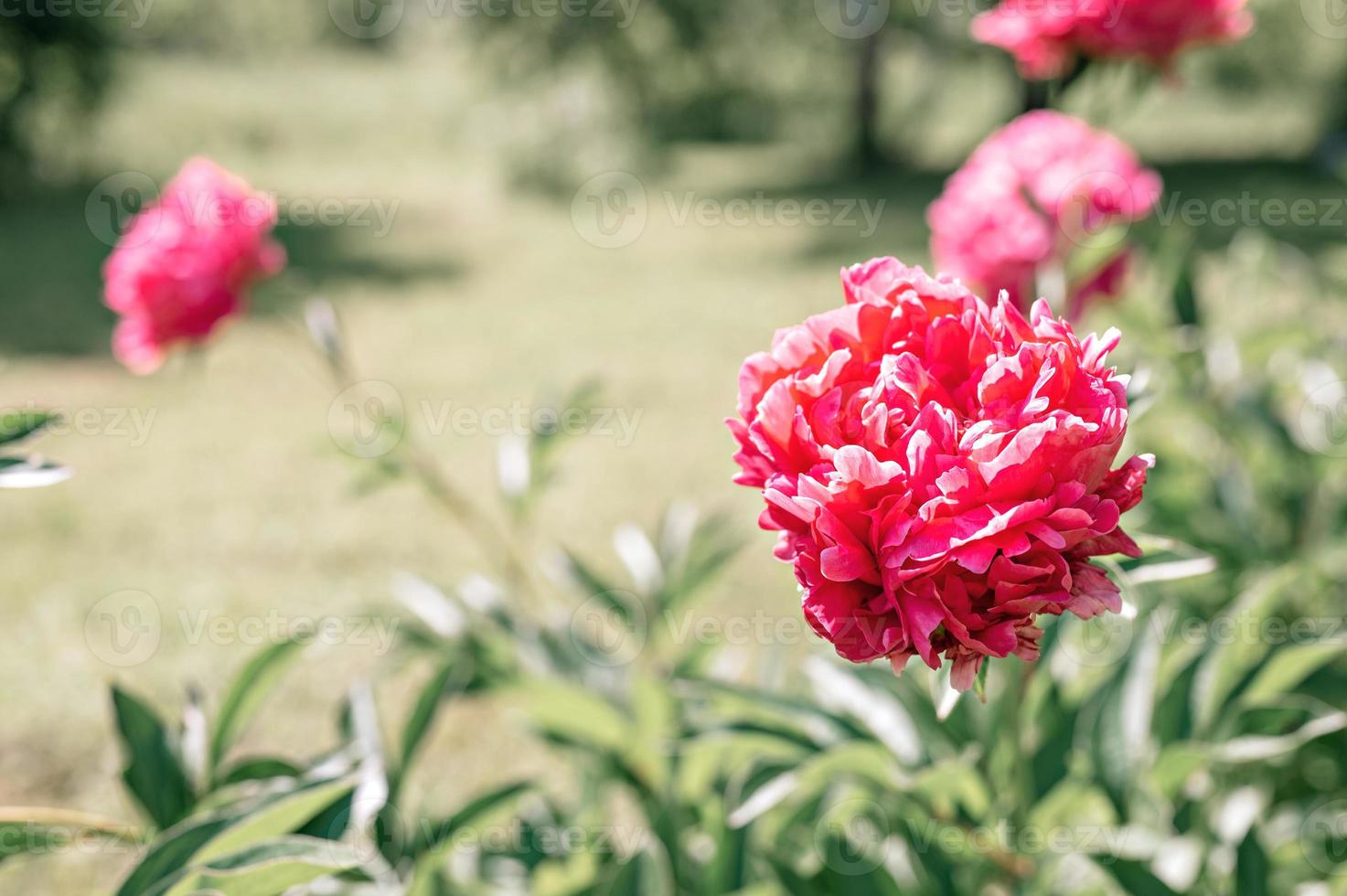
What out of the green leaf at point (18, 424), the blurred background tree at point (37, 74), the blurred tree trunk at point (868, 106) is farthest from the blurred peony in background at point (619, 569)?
the blurred tree trunk at point (868, 106)

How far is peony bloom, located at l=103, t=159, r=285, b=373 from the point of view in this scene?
1.78 m

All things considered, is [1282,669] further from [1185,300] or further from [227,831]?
[227,831]

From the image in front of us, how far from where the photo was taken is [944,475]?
582 mm

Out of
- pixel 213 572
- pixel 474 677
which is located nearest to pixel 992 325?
pixel 474 677

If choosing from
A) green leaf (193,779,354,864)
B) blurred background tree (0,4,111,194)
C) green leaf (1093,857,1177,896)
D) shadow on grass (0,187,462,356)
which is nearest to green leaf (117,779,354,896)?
green leaf (193,779,354,864)

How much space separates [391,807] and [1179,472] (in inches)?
44.8

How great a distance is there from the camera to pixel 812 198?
9430 millimetres

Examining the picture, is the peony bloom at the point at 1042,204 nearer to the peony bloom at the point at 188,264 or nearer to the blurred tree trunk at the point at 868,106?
the peony bloom at the point at 188,264

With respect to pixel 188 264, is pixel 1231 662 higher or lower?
lower

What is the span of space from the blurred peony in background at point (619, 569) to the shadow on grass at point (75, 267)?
0.15 ft

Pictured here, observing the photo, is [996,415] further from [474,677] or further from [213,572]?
[213,572]

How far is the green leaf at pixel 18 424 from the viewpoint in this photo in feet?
2.53

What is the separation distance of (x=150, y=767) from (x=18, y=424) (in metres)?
0.42

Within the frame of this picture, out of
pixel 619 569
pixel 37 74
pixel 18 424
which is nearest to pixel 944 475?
pixel 18 424
